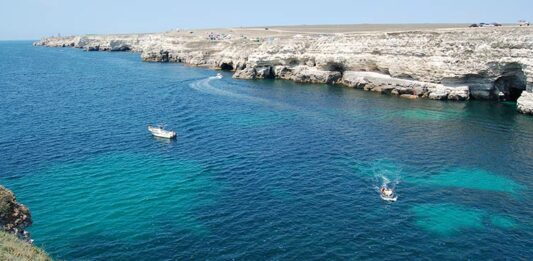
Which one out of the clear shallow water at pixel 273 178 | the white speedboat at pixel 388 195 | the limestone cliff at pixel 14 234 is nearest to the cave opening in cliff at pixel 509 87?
the clear shallow water at pixel 273 178

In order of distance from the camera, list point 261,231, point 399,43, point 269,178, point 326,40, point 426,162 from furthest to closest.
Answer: point 326,40 → point 399,43 → point 426,162 → point 269,178 → point 261,231

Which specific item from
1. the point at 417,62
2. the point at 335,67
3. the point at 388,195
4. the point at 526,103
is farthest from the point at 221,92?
the point at 388,195

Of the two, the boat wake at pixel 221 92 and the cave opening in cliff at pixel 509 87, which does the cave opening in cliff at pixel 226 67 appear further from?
the cave opening in cliff at pixel 509 87

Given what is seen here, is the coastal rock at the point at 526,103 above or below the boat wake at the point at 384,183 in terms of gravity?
above

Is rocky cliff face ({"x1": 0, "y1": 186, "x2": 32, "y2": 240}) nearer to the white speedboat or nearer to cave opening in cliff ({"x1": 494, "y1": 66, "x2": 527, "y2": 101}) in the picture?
the white speedboat

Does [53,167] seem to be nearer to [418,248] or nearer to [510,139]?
[418,248]

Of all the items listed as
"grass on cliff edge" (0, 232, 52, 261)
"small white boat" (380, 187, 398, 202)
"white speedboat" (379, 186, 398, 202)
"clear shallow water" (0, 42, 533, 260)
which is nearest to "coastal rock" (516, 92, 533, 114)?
"clear shallow water" (0, 42, 533, 260)

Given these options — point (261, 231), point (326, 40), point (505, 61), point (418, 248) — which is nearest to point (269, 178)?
point (261, 231)
